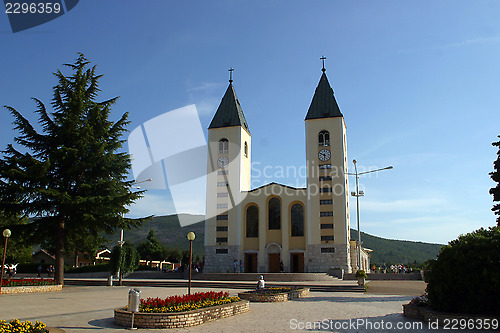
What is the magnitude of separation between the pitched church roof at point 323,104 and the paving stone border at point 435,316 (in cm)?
3680

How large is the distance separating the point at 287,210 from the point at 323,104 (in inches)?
531

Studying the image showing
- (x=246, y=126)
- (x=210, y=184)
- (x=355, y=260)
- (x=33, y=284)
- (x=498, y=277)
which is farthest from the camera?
(x=246, y=126)

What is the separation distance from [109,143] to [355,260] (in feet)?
103

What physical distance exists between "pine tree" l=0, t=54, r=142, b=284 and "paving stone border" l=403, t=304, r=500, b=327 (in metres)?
17.9

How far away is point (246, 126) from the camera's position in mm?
54094

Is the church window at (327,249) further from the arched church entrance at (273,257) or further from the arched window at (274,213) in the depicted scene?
the arched window at (274,213)

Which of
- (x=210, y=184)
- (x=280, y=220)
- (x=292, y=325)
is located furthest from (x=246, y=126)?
(x=292, y=325)

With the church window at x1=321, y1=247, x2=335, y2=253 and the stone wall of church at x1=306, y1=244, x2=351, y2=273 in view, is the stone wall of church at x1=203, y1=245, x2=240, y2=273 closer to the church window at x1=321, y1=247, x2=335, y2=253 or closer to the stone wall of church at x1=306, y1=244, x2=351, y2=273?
the stone wall of church at x1=306, y1=244, x2=351, y2=273

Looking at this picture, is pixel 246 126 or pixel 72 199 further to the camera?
pixel 246 126

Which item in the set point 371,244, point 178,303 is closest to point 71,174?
point 178,303

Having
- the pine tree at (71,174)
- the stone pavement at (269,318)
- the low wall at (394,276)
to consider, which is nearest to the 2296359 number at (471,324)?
the stone pavement at (269,318)

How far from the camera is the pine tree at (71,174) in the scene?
78.1ft

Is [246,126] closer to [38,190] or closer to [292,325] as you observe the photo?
[38,190]

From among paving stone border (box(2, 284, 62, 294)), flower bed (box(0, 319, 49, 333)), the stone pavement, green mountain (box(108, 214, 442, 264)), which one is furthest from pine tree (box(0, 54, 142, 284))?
green mountain (box(108, 214, 442, 264))
